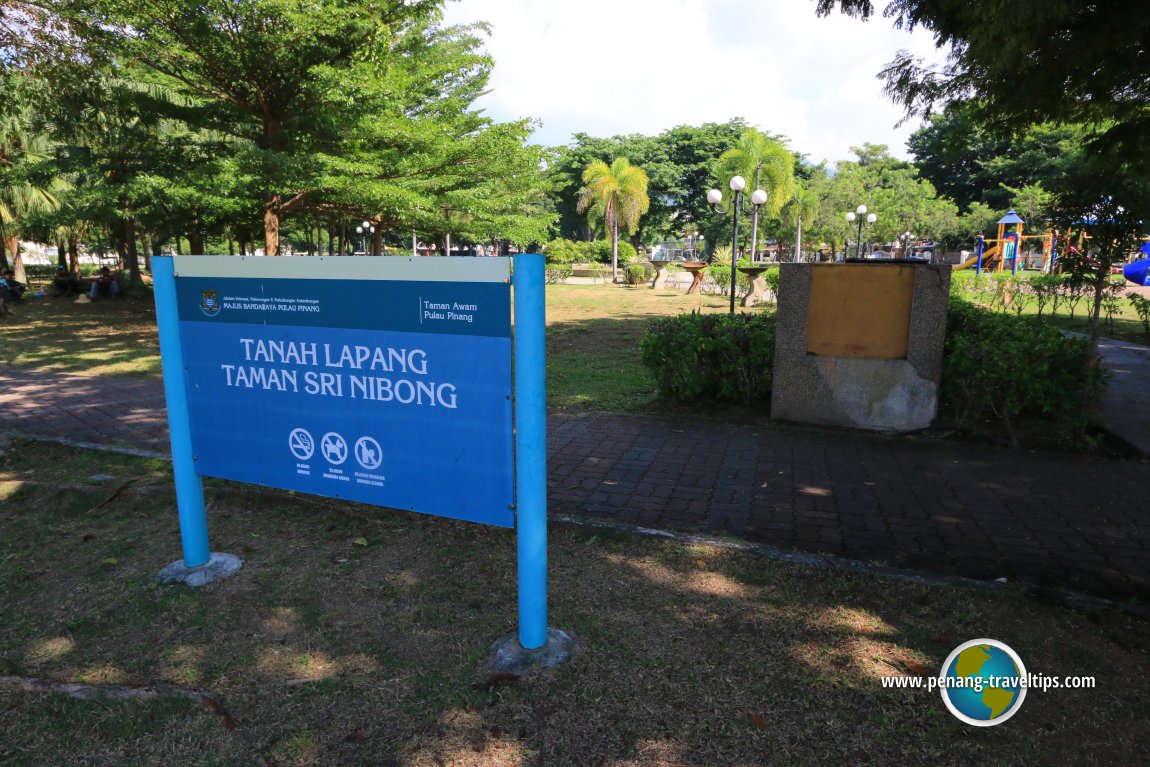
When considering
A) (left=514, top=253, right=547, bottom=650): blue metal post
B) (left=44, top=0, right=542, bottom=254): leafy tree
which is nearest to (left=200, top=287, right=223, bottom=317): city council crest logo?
(left=514, top=253, right=547, bottom=650): blue metal post

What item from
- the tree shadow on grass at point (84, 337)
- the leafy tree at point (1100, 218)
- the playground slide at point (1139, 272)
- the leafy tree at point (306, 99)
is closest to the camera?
the leafy tree at point (1100, 218)

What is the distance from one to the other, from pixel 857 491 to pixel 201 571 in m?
3.90

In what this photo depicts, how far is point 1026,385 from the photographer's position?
552 centimetres

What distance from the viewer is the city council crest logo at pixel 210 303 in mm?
3107

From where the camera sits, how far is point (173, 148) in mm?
13914

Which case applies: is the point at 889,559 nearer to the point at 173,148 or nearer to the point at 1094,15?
the point at 1094,15

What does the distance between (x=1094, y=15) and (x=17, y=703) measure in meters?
5.57

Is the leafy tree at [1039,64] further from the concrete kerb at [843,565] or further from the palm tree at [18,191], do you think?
the palm tree at [18,191]

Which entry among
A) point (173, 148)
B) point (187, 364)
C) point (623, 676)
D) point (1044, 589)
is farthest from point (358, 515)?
point (173, 148)

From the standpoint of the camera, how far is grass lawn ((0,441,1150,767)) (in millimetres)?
2217

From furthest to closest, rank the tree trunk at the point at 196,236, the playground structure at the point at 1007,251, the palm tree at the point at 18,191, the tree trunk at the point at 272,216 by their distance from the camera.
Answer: the playground structure at the point at 1007,251 → the palm tree at the point at 18,191 → the tree trunk at the point at 196,236 → the tree trunk at the point at 272,216

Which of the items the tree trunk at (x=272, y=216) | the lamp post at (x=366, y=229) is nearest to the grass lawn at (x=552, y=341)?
the tree trunk at (x=272, y=216)

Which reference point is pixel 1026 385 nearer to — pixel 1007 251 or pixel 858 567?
pixel 858 567

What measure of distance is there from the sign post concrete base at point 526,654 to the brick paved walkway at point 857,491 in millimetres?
1334
